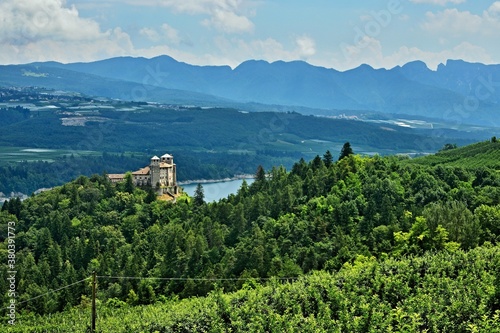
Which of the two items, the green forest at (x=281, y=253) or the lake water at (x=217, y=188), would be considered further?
the lake water at (x=217, y=188)

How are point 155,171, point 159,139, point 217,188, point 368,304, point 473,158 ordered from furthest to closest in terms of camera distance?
point 159,139 → point 217,188 → point 155,171 → point 473,158 → point 368,304

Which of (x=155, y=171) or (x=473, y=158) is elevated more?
(x=473, y=158)

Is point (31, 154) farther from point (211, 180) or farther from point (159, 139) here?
point (211, 180)

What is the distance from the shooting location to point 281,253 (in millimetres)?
30125

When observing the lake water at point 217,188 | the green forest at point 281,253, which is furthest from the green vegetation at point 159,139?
the green forest at point 281,253

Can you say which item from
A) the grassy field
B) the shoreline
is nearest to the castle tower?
the shoreline

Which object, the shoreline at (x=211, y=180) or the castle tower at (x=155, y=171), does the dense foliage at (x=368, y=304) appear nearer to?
the castle tower at (x=155, y=171)

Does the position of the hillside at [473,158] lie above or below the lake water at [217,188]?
above

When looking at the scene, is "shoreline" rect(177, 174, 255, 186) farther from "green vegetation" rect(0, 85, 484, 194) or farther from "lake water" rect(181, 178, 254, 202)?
"green vegetation" rect(0, 85, 484, 194)

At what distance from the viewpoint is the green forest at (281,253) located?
17.0m

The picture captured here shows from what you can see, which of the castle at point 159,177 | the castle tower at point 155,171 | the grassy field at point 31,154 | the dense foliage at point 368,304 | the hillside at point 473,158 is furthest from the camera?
the grassy field at point 31,154

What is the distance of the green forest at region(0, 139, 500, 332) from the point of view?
17.0 m

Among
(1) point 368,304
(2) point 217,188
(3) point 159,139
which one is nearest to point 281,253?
(1) point 368,304

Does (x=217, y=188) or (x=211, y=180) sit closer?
(x=217, y=188)
